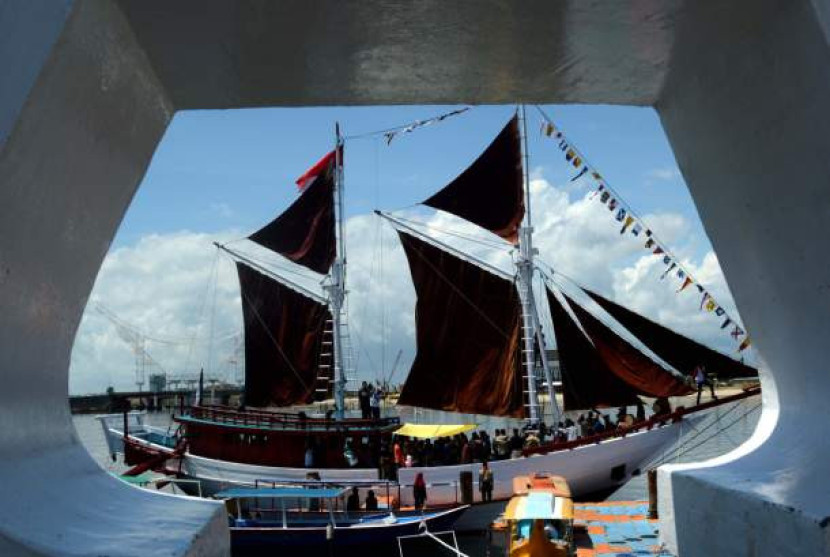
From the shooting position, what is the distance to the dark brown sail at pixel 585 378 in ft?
90.6

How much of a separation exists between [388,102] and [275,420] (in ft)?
84.5

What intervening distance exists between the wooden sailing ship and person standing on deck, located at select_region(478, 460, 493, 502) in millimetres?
849

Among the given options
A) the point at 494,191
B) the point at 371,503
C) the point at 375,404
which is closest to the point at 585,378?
the point at 494,191

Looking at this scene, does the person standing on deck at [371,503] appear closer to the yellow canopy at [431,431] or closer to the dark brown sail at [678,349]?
the yellow canopy at [431,431]

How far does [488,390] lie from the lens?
30.1 m

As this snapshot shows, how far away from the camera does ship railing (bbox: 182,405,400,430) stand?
27.9m

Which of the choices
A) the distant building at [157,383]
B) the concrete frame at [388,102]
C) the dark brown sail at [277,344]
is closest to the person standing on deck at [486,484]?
the dark brown sail at [277,344]

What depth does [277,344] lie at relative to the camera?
35.9 meters

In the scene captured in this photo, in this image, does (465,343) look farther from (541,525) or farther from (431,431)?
(541,525)

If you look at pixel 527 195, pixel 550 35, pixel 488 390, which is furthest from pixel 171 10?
pixel 527 195

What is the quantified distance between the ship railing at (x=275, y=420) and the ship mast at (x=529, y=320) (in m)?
5.11

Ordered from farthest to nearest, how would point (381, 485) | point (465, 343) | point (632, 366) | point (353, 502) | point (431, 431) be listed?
point (465, 343), point (431, 431), point (632, 366), point (353, 502), point (381, 485)

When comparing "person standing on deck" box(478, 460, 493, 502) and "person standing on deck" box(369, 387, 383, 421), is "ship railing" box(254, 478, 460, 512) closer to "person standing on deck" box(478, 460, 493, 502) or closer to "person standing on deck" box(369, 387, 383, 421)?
"person standing on deck" box(478, 460, 493, 502)

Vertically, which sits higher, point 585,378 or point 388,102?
point 388,102
